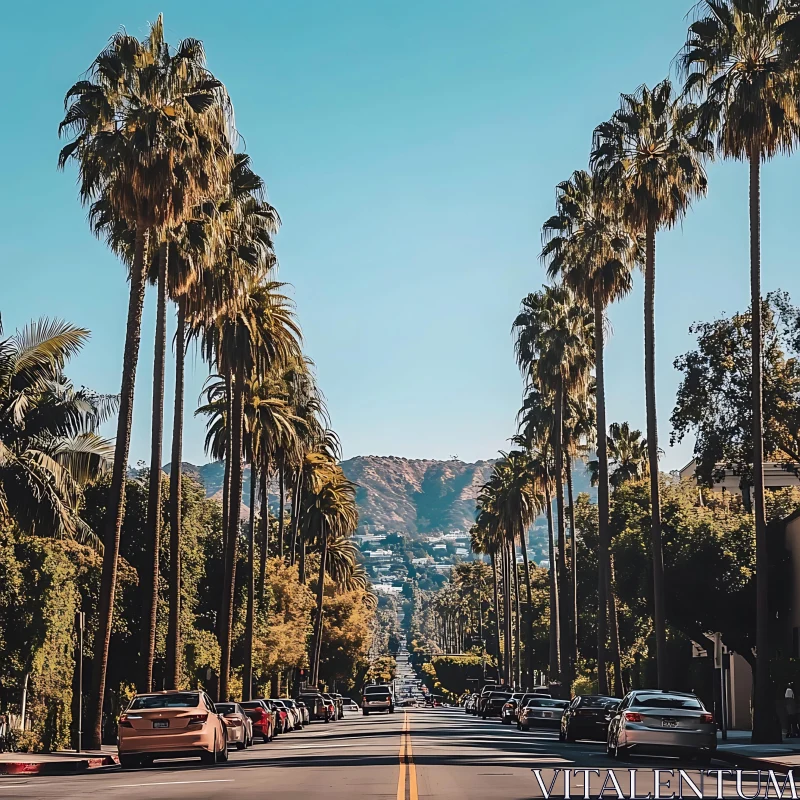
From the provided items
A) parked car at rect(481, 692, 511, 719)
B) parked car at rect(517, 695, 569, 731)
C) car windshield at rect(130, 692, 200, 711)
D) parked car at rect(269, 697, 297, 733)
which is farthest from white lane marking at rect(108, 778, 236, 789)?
parked car at rect(481, 692, 511, 719)

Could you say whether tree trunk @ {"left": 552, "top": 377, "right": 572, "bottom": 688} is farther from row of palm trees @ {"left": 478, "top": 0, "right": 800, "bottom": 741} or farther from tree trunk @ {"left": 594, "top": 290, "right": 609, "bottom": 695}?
tree trunk @ {"left": 594, "top": 290, "right": 609, "bottom": 695}

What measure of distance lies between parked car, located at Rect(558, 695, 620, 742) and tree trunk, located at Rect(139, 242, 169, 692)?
39.6 feet

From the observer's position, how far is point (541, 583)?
12694cm

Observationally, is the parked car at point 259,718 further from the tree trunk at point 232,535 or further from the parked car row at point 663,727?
the parked car row at point 663,727

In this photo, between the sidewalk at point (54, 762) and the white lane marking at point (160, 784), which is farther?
the sidewalk at point (54, 762)

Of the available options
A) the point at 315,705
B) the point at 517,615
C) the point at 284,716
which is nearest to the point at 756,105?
the point at 284,716

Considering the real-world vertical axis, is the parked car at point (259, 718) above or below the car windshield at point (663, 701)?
below

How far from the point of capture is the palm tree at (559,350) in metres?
61.8

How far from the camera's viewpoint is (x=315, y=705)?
69.2m

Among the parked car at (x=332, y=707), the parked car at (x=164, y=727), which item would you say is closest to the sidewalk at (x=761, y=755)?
the parked car at (x=164, y=727)

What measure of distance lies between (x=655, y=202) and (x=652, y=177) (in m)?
0.82

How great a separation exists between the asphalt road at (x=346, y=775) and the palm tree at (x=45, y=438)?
716cm

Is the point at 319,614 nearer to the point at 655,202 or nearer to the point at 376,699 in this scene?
the point at 376,699

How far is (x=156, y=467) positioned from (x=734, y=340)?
1929 centimetres
